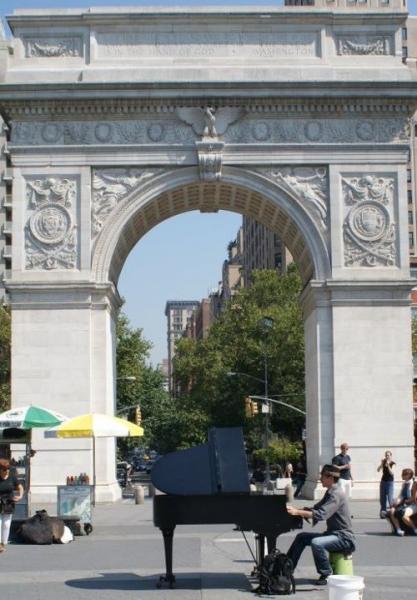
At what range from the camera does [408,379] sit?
35.4m

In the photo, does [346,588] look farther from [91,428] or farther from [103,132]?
[103,132]

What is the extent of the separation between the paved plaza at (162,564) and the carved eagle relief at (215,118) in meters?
14.5

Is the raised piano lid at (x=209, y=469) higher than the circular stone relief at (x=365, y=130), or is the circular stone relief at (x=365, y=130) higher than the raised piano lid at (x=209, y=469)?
the circular stone relief at (x=365, y=130)

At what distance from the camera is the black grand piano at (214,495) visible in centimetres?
1598

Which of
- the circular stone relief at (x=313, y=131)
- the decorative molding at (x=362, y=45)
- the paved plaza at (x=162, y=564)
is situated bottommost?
the paved plaza at (x=162, y=564)

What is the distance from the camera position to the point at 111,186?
36.2 meters

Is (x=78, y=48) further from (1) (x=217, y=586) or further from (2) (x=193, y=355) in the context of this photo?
(2) (x=193, y=355)

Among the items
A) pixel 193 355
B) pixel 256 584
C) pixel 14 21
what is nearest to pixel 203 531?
pixel 256 584

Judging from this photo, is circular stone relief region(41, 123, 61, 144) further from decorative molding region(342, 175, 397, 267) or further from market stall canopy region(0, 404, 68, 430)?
market stall canopy region(0, 404, 68, 430)

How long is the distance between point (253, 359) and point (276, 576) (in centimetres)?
→ 5598

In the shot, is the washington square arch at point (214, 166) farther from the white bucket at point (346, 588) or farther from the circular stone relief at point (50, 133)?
the white bucket at point (346, 588)

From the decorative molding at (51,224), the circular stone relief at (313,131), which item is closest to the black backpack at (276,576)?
the decorative molding at (51,224)

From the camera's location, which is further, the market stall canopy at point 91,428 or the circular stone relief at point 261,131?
the circular stone relief at point 261,131

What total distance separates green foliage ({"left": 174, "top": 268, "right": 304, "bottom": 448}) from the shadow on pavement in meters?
47.8
